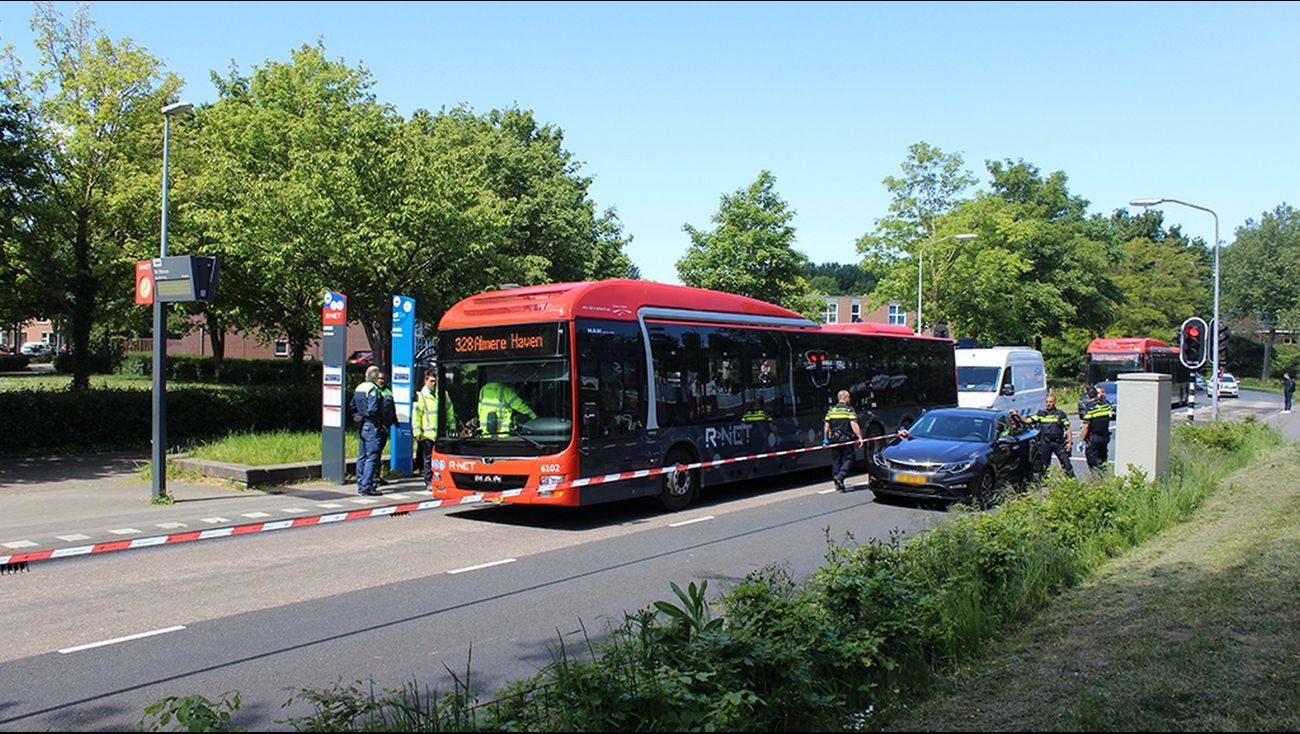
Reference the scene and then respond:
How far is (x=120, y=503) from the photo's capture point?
13.8 metres

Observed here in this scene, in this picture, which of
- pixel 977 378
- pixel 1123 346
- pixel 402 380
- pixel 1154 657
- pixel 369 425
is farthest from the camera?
pixel 1123 346

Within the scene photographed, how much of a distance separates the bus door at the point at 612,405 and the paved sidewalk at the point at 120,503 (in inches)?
153

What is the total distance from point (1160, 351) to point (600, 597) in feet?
140

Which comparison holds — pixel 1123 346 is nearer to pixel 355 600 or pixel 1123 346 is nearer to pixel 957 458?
pixel 957 458

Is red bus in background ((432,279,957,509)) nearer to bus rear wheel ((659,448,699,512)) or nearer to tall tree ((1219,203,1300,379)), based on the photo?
bus rear wheel ((659,448,699,512))

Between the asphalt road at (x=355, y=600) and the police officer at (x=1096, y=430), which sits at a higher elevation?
the police officer at (x=1096, y=430)

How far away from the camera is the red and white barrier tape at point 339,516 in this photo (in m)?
7.31

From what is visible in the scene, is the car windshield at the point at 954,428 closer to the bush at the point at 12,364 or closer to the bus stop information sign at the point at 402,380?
the bus stop information sign at the point at 402,380

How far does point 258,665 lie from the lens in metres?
6.19

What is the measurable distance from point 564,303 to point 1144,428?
7859mm

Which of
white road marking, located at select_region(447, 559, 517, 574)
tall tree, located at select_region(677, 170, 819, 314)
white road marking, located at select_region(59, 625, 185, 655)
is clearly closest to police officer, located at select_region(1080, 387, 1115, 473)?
white road marking, located at select_region(447, 559, 517, 574)

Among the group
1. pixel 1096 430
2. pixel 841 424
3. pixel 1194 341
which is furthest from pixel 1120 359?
pixel 841 424

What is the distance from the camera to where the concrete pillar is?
12156 millimetres

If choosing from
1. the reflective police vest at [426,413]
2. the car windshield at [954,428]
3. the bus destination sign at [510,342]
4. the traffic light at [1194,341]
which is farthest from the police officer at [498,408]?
the traffic light at [1194,341]
